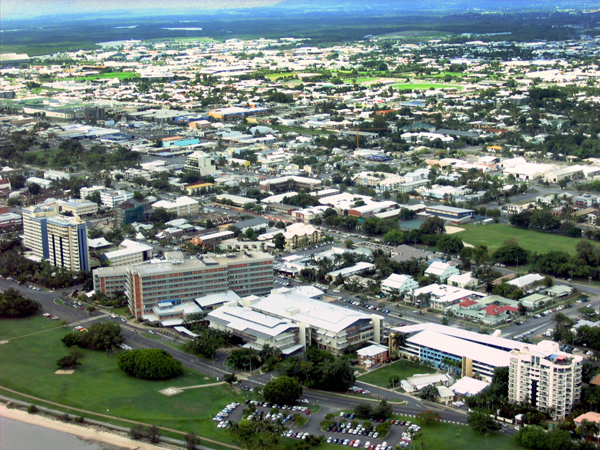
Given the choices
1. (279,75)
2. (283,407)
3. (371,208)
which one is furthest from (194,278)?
(279,75)

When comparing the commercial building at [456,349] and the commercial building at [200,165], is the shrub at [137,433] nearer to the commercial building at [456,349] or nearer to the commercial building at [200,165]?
the commercial building at [456,349]

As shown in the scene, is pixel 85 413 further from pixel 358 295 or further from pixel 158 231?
pixel 158 231

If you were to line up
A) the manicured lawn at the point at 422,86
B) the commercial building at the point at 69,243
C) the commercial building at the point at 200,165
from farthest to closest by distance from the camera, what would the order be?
the manicured lawn at the point at 422,86 → the commercial building at the point at 200,165 → the commercial building at the point at 69,243

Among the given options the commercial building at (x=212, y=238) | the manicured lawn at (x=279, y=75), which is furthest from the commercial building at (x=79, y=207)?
the manicured lawn at (x=279, y=75)

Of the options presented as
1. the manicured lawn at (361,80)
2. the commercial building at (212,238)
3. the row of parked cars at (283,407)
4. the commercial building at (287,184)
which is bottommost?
the row of parked cars at (283,407)

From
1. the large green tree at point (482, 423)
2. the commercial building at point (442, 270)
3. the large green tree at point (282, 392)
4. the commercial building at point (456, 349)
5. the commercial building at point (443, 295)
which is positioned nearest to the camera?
the large green tree at point (482, 423)

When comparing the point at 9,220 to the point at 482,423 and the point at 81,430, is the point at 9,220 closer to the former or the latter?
the point at 81,430

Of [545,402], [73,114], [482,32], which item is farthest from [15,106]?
[482,32]
